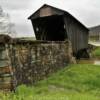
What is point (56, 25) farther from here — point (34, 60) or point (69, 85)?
point (69, 85)

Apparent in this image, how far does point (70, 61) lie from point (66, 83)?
233 inches

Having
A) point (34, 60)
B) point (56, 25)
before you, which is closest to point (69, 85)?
point (34, 60)

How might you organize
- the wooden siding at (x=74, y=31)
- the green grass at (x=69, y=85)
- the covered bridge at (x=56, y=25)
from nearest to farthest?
the green grass at (x=69, y=85) → the covered bridge at (x=56, y=25) → the wooden siding at (x=74, y=31)

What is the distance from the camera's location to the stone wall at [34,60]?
26.6ft

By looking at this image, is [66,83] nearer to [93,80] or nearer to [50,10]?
[93,80]

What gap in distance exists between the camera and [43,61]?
35.0 ft

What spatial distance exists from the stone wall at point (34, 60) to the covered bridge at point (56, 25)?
325cm

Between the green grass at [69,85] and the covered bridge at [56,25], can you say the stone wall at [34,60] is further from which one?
the covered bridge at [56,25]

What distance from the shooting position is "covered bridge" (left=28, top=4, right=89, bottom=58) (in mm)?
16464

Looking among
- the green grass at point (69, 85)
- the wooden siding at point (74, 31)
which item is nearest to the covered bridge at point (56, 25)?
the wooden siding at point (74, 31)

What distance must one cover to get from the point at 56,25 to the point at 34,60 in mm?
9919

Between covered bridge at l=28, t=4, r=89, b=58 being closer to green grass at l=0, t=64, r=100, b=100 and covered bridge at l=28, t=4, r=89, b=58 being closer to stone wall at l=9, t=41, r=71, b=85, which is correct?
stone wall at l=9, t=41, r=71, b=85

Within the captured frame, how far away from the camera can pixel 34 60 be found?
377 inches

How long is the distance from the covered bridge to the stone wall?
3.25 m
